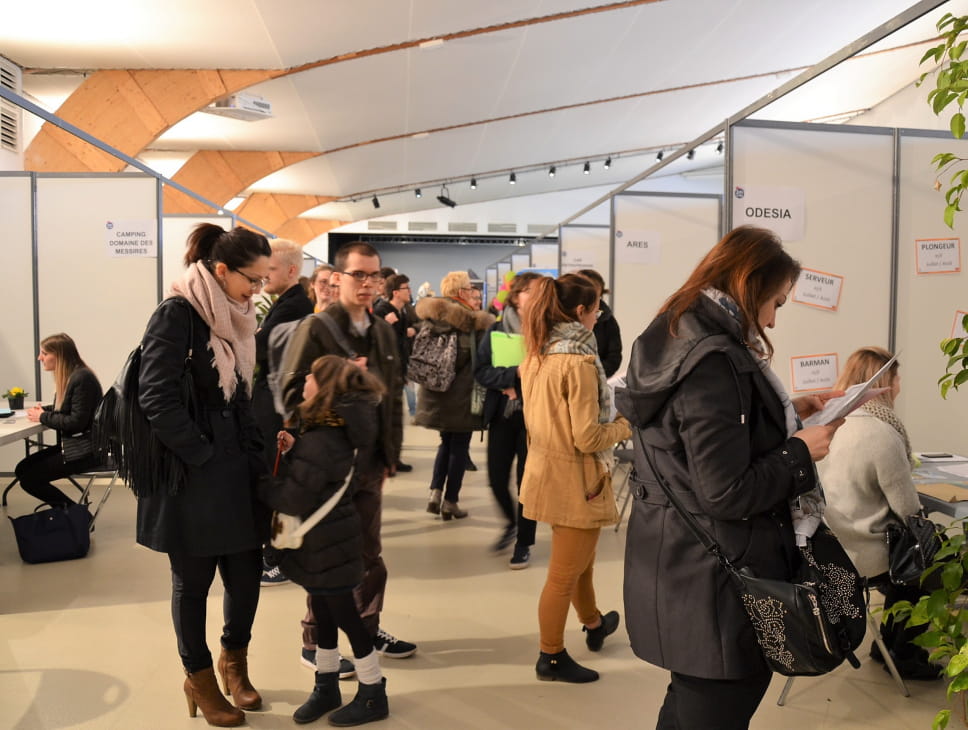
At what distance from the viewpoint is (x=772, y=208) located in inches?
127

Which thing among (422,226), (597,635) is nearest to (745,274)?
(597,635)

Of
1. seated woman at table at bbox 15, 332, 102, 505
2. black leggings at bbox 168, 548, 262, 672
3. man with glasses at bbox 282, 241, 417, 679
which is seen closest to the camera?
black leggings at bbox 168, 548, 262, 672

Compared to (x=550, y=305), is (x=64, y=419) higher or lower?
lower

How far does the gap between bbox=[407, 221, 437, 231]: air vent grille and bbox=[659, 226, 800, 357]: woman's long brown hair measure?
1783 centimetres

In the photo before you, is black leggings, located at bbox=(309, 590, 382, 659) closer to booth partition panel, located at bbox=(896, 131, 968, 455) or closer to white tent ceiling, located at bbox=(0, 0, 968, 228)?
booth partition panel, located at bbox=(896, 131, 968, 455)

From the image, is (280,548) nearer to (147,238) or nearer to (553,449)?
(553,449)

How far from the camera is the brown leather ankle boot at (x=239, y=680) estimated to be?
8.42 ft

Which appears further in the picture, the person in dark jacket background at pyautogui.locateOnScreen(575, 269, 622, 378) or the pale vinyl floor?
the person in dark jacket background at pyautogui.locateOnScreen(575, 269, 622, 378)

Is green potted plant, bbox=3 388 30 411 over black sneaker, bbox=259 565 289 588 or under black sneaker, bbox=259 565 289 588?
over

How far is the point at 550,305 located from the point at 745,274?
1.35 meters

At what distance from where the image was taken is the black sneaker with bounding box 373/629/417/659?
9.86 feet

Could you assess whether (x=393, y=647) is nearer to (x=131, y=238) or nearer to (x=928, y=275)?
(x=928, y=275)

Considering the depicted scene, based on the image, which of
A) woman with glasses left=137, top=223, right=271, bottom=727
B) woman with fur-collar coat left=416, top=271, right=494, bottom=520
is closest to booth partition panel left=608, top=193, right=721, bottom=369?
woman with fur-collar coat left=416, top=271, right=494, bottom=520

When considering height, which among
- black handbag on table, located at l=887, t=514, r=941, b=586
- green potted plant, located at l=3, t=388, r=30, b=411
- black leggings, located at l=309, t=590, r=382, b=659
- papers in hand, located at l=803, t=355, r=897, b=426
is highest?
papers in hand, located at l=803, t=355, r=897, b=426
